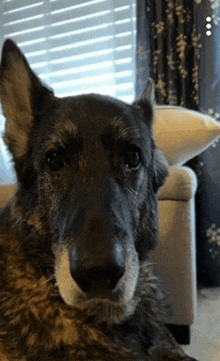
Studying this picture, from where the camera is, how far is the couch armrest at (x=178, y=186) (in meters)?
1.47

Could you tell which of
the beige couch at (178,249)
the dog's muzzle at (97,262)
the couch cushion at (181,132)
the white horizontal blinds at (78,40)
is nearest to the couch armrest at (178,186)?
the beige couch at (178,249)

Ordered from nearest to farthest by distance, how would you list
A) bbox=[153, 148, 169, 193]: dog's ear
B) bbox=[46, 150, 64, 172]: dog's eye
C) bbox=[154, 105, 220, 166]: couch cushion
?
bbox=[46, 150, 64, 172]: dog's eye
bbox=[153, 148, 169, 193]: dog's ear
bbox=[154, 105, 220, 166]: couch cushion

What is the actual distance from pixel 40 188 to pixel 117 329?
17.3 inches

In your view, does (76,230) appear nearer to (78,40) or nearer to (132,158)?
(132,158)

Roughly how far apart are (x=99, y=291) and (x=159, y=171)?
0.63m

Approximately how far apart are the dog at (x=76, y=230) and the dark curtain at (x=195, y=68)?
1.35 metres

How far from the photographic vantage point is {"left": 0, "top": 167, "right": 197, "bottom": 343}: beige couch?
1.48m

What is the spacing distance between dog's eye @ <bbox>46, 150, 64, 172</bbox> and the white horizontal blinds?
7.21ft

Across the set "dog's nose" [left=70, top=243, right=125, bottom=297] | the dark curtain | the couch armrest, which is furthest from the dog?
the dark curtain

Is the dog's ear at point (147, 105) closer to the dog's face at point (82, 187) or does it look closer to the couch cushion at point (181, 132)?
the dog's face at point (82, 187)

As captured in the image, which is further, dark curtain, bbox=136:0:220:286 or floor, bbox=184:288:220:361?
dark curtain, bbox=136:0:220:286

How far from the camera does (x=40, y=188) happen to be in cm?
98

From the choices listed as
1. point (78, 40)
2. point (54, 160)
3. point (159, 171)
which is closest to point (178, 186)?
point (159, 171)

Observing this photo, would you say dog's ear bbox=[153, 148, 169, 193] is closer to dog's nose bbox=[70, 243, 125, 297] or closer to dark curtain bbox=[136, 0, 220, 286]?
dog's nose bbox=[70, 243, 125, 297]
